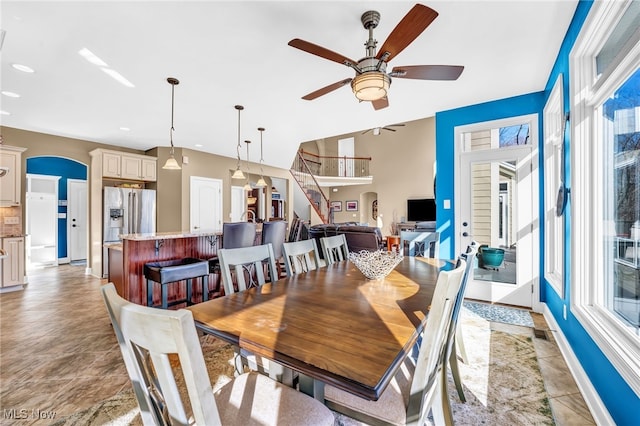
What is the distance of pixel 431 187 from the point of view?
9.49 meters

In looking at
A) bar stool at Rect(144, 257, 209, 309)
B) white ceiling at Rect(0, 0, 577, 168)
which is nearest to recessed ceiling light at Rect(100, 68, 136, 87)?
white ceiling at Rect(0, 0, 577, 168)

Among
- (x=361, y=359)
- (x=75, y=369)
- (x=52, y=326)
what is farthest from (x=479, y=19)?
(x=52, y=326)

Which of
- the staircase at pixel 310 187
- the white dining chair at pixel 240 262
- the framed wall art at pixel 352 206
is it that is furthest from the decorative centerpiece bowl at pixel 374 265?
the framed wall art at pixel 352 206

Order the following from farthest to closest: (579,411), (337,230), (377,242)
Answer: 1. (337,230)
2. (377,242)
3. (579,411)

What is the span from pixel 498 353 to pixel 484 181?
7.23 feet

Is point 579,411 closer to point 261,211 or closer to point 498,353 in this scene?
point 498,353

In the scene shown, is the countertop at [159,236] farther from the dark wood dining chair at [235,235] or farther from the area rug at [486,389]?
the area rug at [486,389]

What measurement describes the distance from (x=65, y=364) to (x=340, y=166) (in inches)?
393

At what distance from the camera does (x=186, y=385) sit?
618 millimetres

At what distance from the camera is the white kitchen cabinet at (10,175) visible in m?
4.34

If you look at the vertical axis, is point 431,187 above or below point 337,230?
above

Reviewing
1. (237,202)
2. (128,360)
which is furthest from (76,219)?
(128,360)

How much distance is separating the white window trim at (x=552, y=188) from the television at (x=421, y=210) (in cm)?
610

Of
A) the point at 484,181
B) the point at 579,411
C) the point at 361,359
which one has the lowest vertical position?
the point at 579,411
